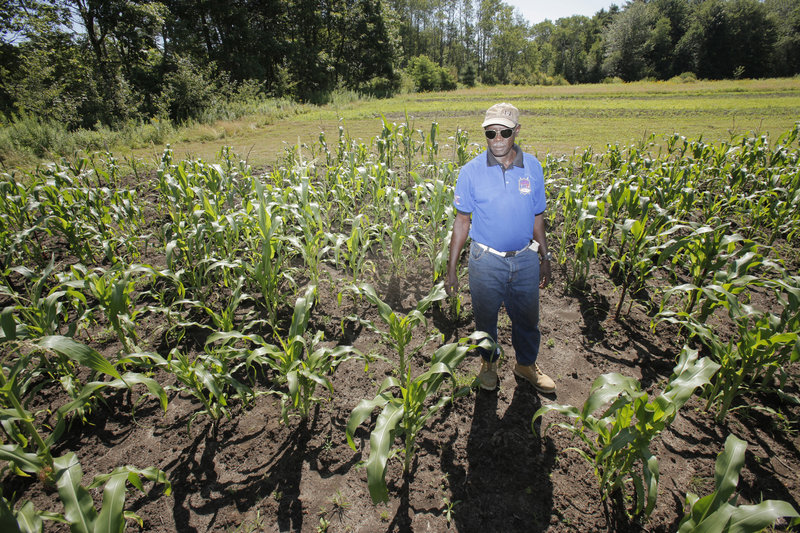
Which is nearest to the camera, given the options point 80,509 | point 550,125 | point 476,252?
point 80,509

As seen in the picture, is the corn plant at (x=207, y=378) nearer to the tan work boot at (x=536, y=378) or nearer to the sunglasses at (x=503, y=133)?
the tan work boot at (x=536, y=378)

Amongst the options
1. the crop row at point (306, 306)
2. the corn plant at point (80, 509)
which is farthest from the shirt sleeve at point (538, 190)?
the corn plant at point (80, 509)

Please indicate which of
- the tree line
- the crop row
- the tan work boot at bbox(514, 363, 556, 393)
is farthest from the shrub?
the tan work boot at bbox(514, 363, 556, 393)

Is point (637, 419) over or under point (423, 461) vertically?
over

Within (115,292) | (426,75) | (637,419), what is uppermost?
(426,75)

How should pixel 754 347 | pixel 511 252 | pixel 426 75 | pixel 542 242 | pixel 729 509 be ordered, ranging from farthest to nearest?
pixel 426 75
pixel 542 242
pixel 511 252
pixel 754 347
pixel 729 509

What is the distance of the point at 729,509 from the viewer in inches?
54.2

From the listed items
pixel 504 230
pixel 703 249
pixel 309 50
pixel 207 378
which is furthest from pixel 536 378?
pixel 309 50

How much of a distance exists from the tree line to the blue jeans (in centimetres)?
1692

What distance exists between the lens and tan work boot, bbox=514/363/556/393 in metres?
2.70

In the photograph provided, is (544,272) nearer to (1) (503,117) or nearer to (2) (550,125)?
(1) (503,117)

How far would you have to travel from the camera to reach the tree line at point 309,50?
1569 centimetres

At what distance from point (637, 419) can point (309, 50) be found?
34.0 meters

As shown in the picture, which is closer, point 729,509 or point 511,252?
point 729,509
